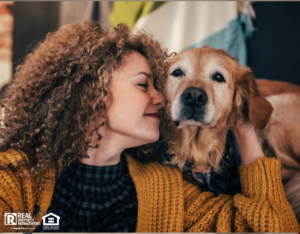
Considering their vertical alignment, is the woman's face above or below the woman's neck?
above

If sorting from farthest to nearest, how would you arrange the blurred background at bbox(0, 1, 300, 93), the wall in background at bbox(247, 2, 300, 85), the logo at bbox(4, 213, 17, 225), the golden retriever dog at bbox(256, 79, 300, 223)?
the wall in background at bbox(247, 2, 300, 85) → the blurred background at bbox(0, 1, 300, 93) → the golden retriever dog at bbox(256, 79, 300, 223) → the logo at bbox(4, 213, 17, 225)

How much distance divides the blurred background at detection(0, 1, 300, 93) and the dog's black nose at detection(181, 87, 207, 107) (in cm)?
78

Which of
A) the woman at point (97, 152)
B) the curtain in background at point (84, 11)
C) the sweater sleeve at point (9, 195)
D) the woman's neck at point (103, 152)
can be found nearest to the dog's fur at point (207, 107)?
the woman at point (97, 152)

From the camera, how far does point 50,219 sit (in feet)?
2.71

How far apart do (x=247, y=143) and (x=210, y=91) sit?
1.08 feet

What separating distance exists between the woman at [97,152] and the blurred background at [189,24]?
1.84 feet

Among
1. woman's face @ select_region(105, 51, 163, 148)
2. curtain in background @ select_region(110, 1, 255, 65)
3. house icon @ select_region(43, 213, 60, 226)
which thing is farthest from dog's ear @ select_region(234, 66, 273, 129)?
house icon @ select_region(43, 213, 60, 226)

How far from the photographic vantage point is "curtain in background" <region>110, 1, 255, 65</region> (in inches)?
57.7

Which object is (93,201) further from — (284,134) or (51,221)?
(284,134)

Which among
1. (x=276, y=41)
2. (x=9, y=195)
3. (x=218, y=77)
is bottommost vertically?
(x=9, y=195)

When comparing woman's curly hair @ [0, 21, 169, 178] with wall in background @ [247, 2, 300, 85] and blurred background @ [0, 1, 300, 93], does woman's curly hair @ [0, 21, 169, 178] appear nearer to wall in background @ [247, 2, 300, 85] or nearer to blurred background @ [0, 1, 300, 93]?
blurred background @ [0, 1, 300, 93]

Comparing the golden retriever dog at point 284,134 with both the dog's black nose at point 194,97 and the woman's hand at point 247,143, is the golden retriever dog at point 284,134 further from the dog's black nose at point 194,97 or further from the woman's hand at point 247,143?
the dog's black nose at point 194,97

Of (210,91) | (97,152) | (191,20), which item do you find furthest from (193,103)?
(191,20)

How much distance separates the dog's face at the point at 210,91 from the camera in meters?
0.87
